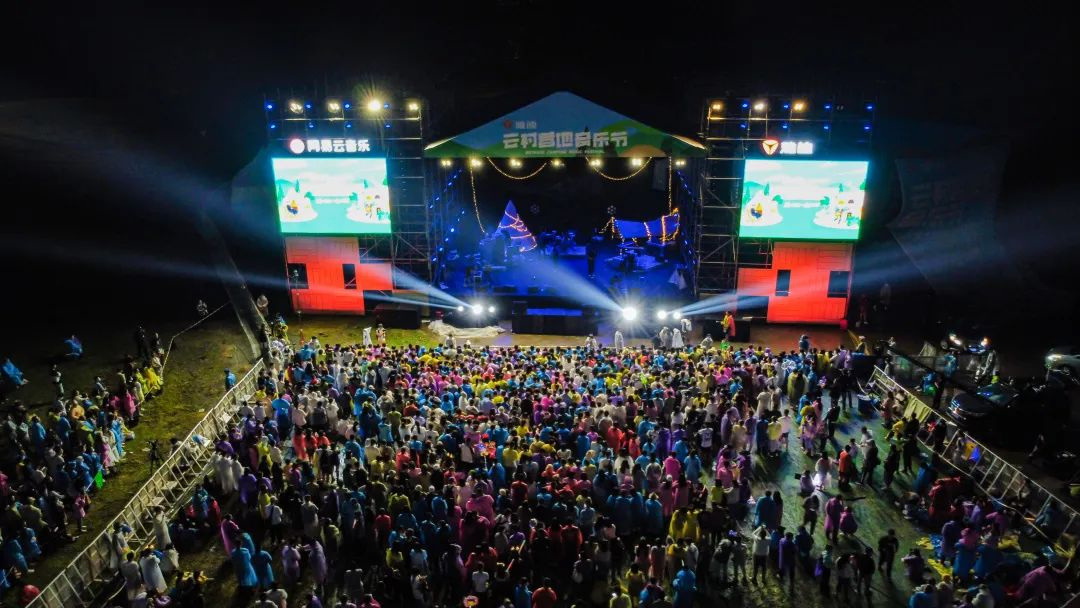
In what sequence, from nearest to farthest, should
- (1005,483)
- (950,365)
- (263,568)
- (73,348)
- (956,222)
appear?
(263,568) → (1005,483) → (950,365) → (73,348) → (956,222)

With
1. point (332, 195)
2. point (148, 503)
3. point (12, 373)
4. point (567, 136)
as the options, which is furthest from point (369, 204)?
point (148, 503)

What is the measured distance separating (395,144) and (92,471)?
1430cm

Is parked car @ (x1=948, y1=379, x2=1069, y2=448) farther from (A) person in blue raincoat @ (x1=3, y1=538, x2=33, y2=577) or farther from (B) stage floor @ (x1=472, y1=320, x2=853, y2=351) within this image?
(A) person in blue raincoat @ (x1=3, y1=538, x2=33, y2=577)

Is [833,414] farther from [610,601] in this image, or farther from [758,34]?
[758,34]

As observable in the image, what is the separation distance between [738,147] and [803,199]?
9.12 feet

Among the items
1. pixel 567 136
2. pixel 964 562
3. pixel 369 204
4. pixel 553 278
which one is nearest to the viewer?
pixel 964 562

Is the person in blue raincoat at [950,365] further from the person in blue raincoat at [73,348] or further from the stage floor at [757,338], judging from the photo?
the person in blue raincoat at [73,348]

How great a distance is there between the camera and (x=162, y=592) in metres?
10.6

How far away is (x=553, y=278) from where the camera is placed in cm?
2742

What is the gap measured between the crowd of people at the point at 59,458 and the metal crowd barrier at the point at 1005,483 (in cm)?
1626

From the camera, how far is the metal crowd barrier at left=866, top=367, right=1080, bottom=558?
11516 millimetres

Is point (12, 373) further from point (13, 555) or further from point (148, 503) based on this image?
point (13, 555)

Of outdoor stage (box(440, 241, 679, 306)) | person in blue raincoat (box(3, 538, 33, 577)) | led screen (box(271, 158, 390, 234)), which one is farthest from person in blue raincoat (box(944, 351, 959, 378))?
person in blue raincoat (box(3, 538, 33, 577))

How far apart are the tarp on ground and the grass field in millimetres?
17038
